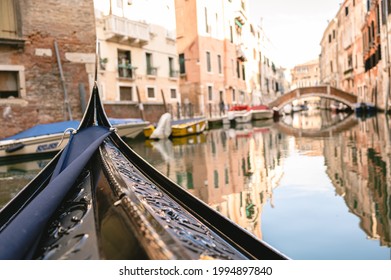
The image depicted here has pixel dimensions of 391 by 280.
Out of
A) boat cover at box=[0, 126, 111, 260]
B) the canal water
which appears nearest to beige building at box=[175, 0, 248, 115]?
the canal water

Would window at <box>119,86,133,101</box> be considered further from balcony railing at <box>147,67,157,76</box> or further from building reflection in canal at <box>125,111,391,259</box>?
building reflection in canal at <box>125,111,391,259</box>

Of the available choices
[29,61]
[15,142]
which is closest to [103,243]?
[15,142]

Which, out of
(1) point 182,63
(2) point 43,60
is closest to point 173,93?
(1) point 182,63

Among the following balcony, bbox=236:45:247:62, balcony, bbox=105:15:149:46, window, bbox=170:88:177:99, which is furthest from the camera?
balcony, bbox=236:45:247:62

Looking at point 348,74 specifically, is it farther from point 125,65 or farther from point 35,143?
point 35,143

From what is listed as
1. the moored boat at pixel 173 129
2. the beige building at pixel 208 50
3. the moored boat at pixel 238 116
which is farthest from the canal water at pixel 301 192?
the beige building at pixel 208 50

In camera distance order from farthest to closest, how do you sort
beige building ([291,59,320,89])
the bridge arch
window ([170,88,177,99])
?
the bridge arch
beige building ([291,59,320,89])
window ([170,88,177,99])

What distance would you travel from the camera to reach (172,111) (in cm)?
910

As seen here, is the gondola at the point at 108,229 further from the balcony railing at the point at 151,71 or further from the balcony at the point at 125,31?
the balcony railing at the point at 151,71

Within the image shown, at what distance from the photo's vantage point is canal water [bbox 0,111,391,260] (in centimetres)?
122

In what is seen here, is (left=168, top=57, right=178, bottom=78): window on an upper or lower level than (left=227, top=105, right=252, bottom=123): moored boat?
upper

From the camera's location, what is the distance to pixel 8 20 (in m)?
5.39

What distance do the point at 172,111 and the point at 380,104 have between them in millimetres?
5494
